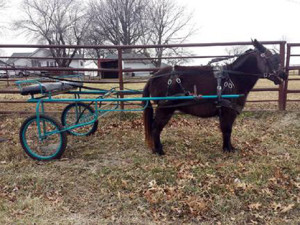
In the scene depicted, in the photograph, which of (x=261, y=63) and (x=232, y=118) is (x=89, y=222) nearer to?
(x=232, y=118)

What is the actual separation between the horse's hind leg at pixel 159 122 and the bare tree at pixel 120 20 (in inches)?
1221

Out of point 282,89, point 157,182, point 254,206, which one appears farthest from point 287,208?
point 282,89

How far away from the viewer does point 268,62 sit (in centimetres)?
380

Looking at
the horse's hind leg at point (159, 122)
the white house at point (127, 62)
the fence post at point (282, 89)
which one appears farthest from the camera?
the white house at point (127, 62)

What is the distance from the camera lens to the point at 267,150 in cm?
427

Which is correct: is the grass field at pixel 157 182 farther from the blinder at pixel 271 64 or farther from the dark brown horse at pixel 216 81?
the blinder at pixel 271 64

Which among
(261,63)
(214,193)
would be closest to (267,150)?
(261,63)

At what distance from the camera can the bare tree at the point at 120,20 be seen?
33634mm

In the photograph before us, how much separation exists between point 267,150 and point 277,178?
1121 mm

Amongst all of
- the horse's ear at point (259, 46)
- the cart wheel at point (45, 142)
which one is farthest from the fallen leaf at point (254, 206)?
the cart wheel at point (45, 142)

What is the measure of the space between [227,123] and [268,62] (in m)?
1.16

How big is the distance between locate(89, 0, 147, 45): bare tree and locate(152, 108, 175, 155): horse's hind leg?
3103cm

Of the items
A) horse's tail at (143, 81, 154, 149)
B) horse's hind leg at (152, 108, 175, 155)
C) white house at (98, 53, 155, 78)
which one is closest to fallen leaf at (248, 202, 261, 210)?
horse's hind leg at (152, 108, 175, 155)

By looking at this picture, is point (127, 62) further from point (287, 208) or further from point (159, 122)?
point (287, 208)
